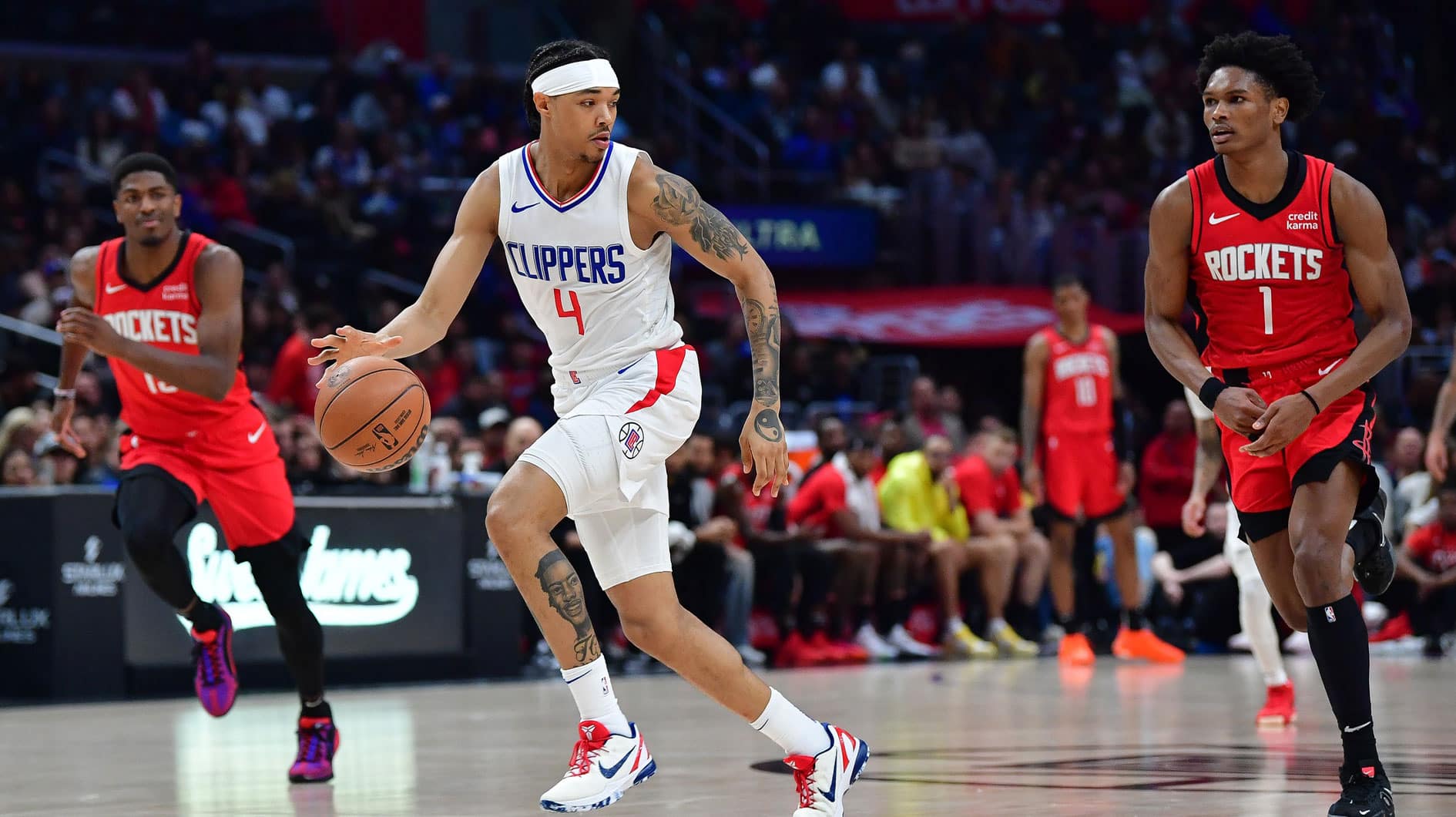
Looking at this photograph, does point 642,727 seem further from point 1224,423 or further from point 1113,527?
point 1113,527

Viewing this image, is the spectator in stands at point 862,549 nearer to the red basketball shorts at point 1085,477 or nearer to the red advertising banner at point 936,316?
the red basketball shorts at point 1085,477

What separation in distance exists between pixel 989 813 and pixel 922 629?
10250mm

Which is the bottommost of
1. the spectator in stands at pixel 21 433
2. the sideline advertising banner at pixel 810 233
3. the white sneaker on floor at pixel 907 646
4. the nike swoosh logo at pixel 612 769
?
the white sneaker on floor at pixel 907 646

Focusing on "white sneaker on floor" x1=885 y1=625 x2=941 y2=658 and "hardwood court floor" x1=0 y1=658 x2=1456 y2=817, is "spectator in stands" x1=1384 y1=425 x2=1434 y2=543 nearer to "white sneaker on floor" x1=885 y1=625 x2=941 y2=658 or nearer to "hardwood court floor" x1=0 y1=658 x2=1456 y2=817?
"hardwood court floor" x1=0 y1=658 x2=1456 y2=817

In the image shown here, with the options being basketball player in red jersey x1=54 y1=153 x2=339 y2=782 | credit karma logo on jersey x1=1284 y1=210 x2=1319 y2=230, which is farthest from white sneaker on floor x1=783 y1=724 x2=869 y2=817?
basketball player in red jersey x1=54 y1=153 x2=339 y2=782

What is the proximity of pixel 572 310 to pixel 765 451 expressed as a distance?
0.80 m

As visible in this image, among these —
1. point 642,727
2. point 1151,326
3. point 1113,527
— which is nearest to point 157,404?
point 642,727

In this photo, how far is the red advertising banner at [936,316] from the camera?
20.5m

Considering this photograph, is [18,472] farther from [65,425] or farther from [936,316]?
[936,316]

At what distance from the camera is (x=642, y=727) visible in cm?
952

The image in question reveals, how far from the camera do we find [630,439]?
5461 millimetres

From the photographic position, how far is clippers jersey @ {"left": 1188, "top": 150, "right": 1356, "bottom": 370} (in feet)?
19.6

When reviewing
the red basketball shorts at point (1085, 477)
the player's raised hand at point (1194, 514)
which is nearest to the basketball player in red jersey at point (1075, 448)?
the red basketball shorts at point (1085, 477)

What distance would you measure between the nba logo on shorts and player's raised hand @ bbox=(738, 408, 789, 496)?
0.32 meters
